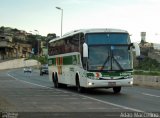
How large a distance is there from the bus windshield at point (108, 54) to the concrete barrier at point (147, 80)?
10895 millimetres

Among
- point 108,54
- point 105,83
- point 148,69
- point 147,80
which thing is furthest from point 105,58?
point 148,69

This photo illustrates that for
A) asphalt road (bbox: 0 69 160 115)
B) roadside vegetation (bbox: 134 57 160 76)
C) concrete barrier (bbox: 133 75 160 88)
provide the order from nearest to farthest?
asphalt road (bbox: 0 69 160 115) < concrete barrier (bbox: 133 75 160 88) < roadside vegetation (bbox: 134 57 160 76)

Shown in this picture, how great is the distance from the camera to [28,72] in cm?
7719

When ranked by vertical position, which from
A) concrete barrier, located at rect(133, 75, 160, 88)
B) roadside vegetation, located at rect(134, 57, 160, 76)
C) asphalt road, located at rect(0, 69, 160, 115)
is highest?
roadside vegetation, located at rect(134, 57, 160, 76)

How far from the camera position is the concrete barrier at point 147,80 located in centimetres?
3597

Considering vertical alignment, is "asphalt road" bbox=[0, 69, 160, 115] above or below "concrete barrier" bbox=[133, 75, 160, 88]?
below

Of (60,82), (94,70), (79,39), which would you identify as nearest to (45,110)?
(94,70)

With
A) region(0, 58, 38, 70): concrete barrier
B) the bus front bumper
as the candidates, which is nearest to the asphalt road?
the bus front bumper

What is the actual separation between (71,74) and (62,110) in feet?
40.1

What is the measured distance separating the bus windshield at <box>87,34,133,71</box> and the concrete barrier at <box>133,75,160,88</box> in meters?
10.9

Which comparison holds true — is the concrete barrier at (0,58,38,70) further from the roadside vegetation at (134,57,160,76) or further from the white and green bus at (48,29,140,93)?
the white and green bus at (48,29,140,93)

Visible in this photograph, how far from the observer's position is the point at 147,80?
124 ft

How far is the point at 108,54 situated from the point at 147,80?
13.2m

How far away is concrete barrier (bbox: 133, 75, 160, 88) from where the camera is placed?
Result: 36.0m
